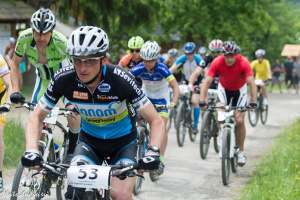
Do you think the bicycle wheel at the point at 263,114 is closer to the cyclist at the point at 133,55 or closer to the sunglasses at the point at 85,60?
the cyclist at the point at 133,55

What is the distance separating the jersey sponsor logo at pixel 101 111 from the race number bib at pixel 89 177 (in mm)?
763

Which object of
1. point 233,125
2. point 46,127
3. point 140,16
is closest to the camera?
point 46,127

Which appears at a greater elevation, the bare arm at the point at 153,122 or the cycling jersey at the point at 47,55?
the cycling jersey at the point at 47,55

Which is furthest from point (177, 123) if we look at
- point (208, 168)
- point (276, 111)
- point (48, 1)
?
point (48, 1)

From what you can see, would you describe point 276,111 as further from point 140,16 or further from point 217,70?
point 217,70

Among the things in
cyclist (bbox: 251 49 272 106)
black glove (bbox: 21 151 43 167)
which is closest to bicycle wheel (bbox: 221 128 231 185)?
black glove (bbox: 21 151 43 167)

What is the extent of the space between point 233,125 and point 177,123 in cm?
329

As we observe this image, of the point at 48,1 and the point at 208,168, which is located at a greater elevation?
the point at 48,1

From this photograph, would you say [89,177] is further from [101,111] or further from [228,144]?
[228,144]

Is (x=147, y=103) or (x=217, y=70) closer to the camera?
(x=147, y=103)

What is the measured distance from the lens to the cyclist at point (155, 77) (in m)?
9.85

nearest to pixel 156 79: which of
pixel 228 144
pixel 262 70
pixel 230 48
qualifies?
pixel 230 48

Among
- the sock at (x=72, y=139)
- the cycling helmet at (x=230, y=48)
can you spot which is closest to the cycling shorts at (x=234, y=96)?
the cycling helmet at (x=230, y=48)

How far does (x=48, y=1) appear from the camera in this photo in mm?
29062
